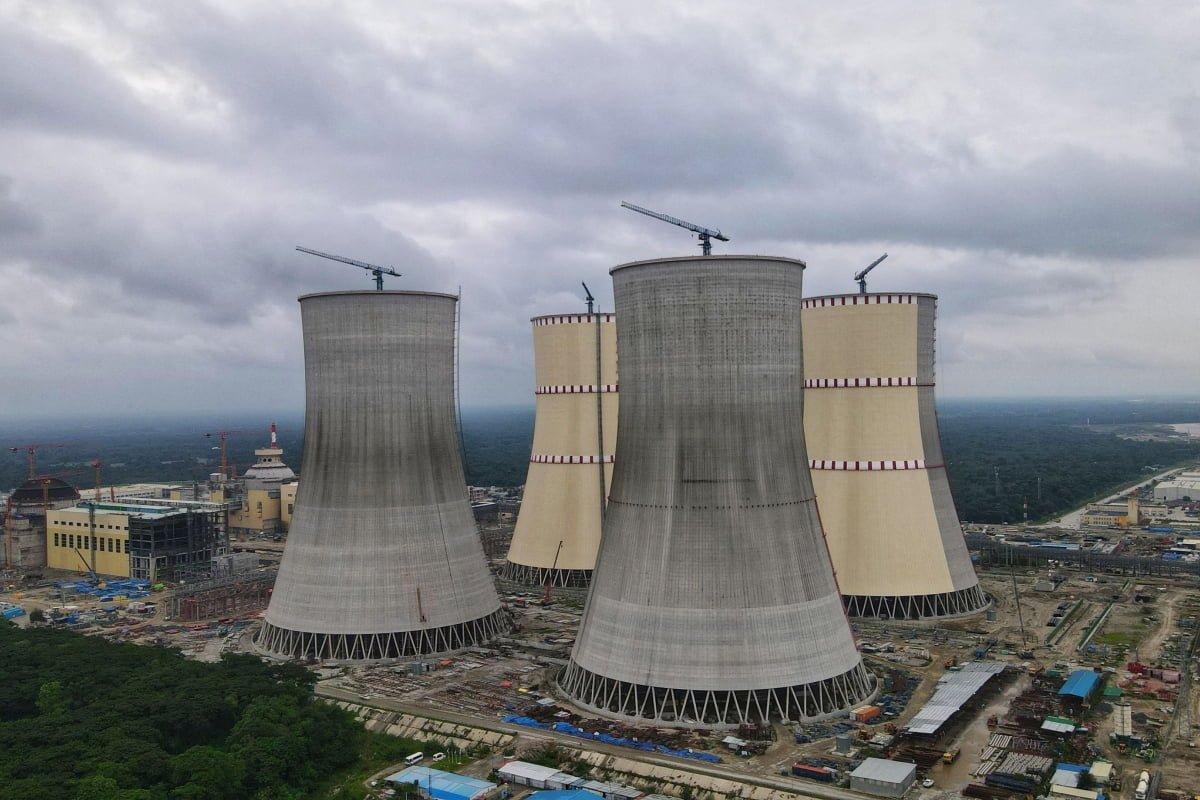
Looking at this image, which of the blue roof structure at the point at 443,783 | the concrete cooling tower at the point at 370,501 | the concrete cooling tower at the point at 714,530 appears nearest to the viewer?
the blue roof structure at the point at 443,783

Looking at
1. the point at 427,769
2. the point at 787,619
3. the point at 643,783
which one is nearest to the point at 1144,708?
the point at 787,619

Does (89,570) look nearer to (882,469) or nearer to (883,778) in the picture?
(882,469)

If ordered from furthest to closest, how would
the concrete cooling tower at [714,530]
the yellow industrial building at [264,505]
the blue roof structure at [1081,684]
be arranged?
the yellow industrial building at [264,505] < the blue roof structure at [1081,684] < the concrete cooling tower at [714,530]

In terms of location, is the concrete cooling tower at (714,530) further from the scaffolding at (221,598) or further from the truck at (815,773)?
the scaffolding at (221,598)

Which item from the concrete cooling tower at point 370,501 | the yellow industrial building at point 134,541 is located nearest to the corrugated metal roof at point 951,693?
the concrete cooling tower at point 370,501

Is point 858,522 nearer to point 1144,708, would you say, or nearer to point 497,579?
point 1144,708

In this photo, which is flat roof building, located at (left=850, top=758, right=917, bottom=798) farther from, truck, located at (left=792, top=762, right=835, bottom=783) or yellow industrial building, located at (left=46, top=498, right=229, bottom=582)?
yellow industrial building, located at (left=46, top=498, right=229, bottom=582)
